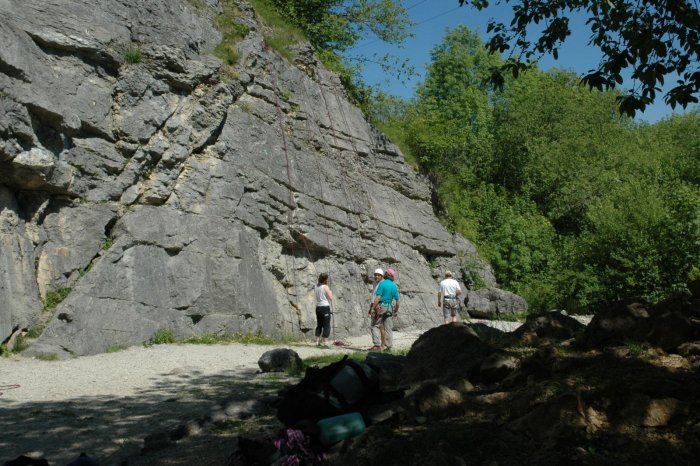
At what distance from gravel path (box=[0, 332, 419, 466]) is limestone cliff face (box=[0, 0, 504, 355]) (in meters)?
1.26

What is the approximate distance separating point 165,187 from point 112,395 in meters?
6.86

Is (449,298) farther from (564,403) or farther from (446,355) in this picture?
(564,403)

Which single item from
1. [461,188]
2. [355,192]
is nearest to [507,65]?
[355,192]

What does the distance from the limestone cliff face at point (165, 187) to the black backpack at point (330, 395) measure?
24.2ft

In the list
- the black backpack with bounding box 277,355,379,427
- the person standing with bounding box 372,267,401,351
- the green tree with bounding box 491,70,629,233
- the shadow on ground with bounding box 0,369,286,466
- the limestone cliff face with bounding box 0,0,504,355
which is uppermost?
the green tree with bounding box 491,70,629,233

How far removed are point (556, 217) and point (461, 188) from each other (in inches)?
181

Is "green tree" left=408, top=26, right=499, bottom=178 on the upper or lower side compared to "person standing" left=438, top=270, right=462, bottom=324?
upper

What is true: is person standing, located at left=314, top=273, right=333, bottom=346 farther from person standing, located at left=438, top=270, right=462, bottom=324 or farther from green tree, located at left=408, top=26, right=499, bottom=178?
green tree, located at left=408, top=26, right=499, bottom=178

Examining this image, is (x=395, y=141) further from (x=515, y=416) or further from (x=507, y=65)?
(x=515, y=416)

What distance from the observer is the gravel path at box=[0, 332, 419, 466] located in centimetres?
618

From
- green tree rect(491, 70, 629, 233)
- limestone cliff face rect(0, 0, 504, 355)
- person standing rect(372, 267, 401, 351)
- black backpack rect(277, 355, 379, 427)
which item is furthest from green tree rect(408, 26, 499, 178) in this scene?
black backpack rect(277, 355, 379, 427)

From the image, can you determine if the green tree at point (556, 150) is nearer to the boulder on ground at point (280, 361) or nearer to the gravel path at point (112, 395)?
the gravel path at point (112, 395)

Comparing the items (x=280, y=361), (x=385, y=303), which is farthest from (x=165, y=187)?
(x=280, y=361)

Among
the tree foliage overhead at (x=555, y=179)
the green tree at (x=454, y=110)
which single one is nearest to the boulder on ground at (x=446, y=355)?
the tree foliage overhead at (x=555, y=179)
